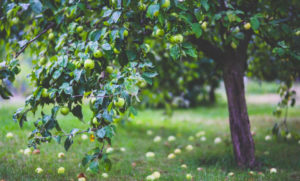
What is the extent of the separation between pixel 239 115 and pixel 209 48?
0.68 meters

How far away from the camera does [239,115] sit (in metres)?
2.62

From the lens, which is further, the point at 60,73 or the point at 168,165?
the point at 168,165

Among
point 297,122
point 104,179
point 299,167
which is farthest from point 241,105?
point 297,122

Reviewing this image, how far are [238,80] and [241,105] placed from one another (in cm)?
23

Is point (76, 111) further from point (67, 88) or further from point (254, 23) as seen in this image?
point (254, 23)

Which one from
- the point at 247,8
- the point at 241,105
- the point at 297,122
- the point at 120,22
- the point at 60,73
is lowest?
the point at 297,122

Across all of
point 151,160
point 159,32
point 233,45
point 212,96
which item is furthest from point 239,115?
point 212,96

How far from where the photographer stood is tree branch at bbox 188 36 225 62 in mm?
2631

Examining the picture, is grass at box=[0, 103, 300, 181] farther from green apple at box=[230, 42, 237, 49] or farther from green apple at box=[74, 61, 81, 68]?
green apple at box=[230, 42, 237, 49]

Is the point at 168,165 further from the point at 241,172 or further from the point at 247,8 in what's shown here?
the point at 247,8

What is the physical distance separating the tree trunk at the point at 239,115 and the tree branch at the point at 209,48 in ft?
0.35

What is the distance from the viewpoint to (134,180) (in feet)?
7.64

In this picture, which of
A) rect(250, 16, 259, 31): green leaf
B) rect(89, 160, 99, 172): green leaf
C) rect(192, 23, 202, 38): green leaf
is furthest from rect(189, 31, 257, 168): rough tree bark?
rect(89, 160, 99, 172): green leaf

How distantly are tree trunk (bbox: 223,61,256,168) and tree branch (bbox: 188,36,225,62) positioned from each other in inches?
4.2
